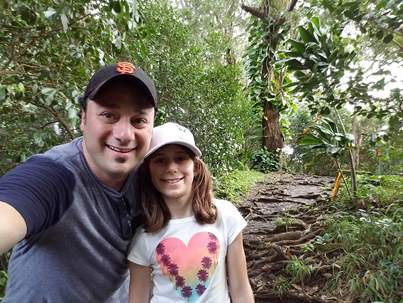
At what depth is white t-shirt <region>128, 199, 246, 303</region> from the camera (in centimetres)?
163

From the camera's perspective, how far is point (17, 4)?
6.77ft

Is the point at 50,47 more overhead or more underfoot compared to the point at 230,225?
more overhead

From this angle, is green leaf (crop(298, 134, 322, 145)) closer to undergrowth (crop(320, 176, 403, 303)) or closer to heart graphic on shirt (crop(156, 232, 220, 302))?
undergrowth (crop(320, 176, 403, 303))

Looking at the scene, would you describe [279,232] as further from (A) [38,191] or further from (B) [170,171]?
(A) [38,191]

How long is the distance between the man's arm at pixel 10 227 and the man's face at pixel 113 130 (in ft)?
1.33

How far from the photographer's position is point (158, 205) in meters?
1.70

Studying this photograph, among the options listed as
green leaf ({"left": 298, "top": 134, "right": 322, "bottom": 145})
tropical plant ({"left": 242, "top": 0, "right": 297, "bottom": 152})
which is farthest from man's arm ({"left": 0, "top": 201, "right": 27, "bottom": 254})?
tropical plant ({"left": 242, "top": 0, "right": 297, "bottom": 152})

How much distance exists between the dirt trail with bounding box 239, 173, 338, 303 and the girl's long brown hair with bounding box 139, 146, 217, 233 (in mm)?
2381

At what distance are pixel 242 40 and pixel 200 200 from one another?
14904mm

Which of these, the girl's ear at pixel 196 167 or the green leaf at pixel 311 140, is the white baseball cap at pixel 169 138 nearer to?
the girl's ear at pixel 196 167

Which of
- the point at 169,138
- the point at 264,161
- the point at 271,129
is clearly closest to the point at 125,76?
the point at 169,138

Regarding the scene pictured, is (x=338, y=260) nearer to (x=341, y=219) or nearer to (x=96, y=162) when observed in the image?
(x=341, y=219)

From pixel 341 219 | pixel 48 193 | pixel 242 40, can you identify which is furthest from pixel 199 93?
pixel 242 40

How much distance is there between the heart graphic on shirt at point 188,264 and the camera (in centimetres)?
163
